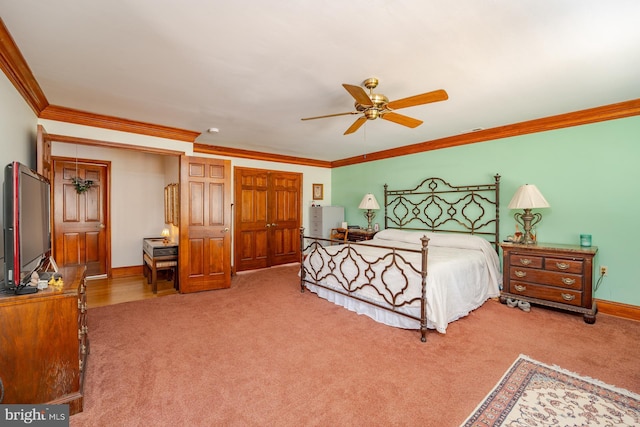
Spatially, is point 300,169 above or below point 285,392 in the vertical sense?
above

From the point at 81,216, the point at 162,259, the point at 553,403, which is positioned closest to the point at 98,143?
the point at 162,259

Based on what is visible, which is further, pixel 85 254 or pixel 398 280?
pixel 85 254

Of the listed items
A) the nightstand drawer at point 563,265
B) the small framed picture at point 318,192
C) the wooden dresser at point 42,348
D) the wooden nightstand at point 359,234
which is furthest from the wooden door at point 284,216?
the nightstand drawer at point 563,265

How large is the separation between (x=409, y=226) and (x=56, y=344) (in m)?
4.85

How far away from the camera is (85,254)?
195 inches

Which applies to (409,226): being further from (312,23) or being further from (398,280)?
(312,23)

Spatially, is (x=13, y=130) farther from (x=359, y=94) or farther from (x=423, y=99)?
(x=423, y=99)

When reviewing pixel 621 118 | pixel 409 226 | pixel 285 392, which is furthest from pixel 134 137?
pixel 621 118

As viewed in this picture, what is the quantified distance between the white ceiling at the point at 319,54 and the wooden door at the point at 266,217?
244 centimetres

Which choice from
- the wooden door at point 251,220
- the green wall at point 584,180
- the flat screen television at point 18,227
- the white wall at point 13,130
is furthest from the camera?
the wooden door at point 251,220

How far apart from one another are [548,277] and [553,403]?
191 centimetres

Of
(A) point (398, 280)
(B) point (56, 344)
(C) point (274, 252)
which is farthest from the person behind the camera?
(C) point (274, 252)

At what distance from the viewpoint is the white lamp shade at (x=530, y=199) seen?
338cm

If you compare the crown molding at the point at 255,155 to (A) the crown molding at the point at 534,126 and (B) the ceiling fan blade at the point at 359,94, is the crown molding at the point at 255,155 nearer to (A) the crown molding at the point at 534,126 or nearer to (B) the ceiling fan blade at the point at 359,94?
(A) the crown molding at the point at 534,126
